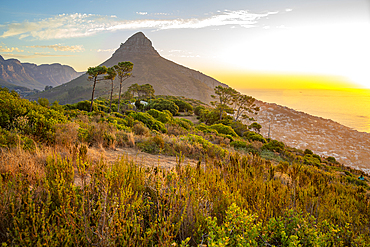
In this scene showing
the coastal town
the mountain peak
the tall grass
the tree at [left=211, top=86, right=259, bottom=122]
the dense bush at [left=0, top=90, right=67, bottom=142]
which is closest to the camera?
the tall grass

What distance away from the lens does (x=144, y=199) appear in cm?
252

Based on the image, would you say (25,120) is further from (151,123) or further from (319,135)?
(319,135)

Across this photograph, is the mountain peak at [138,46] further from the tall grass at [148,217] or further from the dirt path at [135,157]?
the tall grass at [148,217]

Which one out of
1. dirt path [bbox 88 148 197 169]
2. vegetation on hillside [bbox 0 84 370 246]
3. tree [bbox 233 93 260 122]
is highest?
tree [bbox 233 93 260 122]

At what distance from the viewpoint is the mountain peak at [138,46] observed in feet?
611

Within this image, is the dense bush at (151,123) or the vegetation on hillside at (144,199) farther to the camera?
the dense bush at (151,123)

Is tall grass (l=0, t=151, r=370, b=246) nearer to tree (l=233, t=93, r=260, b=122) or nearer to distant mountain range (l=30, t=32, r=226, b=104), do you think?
tree (l=233, t=93, r=260, b=122)

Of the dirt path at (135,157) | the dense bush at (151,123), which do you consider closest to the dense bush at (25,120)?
the dirt path at (135,157)

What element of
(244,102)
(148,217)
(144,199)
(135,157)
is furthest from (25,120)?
(244,102)

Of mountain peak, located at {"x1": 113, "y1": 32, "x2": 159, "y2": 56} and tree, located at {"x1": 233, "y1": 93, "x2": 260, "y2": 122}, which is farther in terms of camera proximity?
mountain peak, located at {"x1": 113, "y1": 32, "x2": 159, "y2": 56}

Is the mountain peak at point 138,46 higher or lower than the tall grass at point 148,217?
higher

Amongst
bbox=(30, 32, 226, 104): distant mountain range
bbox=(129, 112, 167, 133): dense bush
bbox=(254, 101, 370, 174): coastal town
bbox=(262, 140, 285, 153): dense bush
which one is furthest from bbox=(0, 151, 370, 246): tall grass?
bbox=(30, 32, 226, 104): distant mountain range

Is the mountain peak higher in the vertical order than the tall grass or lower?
higher

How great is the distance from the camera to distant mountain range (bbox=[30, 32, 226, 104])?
118425 millimetres
